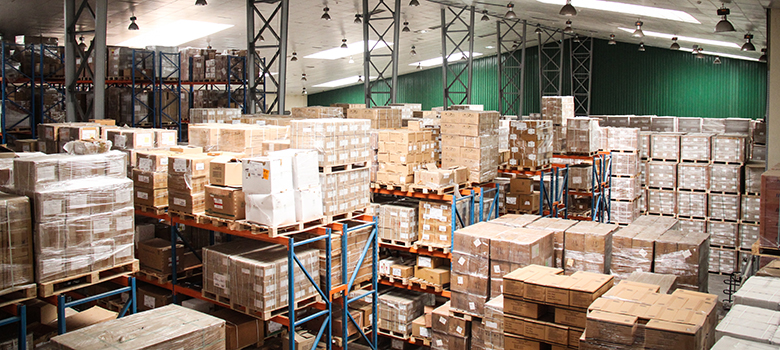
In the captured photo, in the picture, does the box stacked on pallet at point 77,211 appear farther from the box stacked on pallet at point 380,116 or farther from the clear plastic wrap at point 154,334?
the box stacked on pallet at point 380,116

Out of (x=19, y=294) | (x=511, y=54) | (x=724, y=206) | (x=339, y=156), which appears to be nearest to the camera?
(x=19, y=294)

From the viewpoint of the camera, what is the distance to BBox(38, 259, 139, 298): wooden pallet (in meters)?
5.11

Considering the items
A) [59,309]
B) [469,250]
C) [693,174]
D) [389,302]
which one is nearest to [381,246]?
[389,302]

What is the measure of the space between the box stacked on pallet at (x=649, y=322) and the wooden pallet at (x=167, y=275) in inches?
217

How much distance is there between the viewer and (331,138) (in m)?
7.02

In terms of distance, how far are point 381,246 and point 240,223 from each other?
3.86 m

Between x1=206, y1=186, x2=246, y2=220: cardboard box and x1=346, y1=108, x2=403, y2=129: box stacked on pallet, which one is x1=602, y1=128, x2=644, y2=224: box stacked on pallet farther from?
x1=206, y1=186, x2=246, y2=220: cardboard box

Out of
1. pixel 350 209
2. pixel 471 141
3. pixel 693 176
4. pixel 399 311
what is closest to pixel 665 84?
pixel 693 176

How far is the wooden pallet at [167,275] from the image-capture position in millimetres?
7934

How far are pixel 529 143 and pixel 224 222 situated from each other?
656 centimetres

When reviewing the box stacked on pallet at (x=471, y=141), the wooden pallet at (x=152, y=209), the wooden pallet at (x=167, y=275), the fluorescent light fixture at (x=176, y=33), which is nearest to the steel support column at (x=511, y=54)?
the fluorescent light fixture at (x=176, y=33)

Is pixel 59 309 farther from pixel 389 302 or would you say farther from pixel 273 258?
pixel 389 302

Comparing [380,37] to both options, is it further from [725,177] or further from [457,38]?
[725,177]

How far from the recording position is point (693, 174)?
13820 mm
